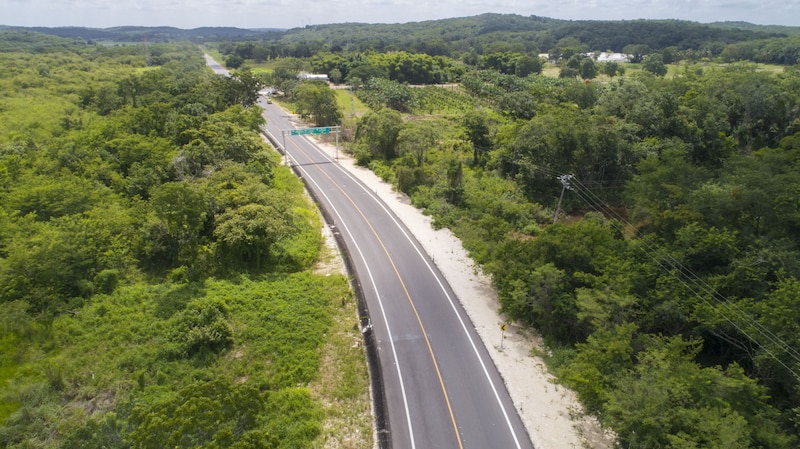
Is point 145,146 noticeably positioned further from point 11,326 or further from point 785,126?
point 785,126

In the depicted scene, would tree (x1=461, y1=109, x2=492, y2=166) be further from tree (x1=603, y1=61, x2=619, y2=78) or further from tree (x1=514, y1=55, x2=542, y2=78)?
tree (x1=603, y1=61, x2=619, y2=78)

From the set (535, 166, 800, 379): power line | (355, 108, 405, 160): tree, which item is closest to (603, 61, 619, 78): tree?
(355, 108, 405, 160): tree

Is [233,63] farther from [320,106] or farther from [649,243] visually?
[649,243]

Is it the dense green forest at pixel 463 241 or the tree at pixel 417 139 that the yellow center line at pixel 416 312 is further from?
the tree at pixel 417 139

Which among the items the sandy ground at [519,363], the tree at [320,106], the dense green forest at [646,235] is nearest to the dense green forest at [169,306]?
the sandy ground at [519,363]

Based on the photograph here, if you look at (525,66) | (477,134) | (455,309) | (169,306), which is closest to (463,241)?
(455,309)

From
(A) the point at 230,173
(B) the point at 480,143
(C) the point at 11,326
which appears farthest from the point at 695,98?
(C) the point at 11,326
